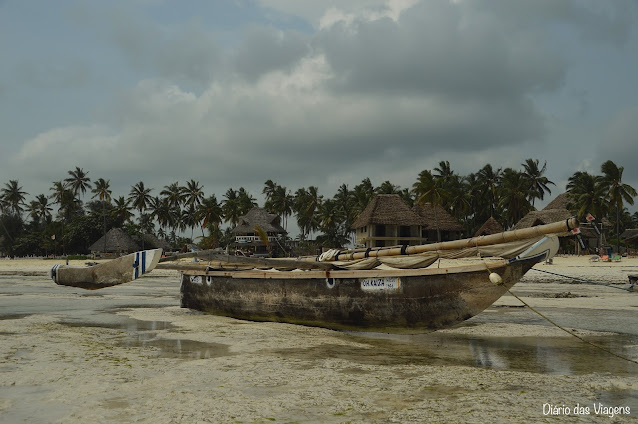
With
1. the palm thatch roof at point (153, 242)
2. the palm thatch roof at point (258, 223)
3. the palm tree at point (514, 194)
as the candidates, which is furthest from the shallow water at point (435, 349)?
the palm thatch roof at point (153, 242)

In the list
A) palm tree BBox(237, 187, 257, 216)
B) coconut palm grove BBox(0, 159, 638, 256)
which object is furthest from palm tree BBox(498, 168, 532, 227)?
palm tree BBox(237, 187, 257, 216)

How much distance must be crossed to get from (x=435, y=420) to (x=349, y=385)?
1.45 m

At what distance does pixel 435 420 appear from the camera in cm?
486

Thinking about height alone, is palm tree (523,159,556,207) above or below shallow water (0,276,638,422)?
above

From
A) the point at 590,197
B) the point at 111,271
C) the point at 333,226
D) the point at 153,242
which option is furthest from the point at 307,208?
the point at 111,271

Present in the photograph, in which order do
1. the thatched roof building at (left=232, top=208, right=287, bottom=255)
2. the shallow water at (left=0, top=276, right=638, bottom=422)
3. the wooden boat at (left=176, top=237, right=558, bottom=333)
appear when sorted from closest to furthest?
the shallow water at (left=0, top=276, right=638, bottom=422) < the wooden boat at (left=176, top=237, right=558, bottom=333) < the thatched roof building at (left=232, top=208, right=287, bottom=255)

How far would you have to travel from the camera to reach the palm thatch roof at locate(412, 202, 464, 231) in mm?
52188

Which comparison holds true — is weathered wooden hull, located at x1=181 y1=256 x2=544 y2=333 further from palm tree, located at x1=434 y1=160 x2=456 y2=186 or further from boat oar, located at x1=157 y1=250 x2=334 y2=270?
palm tree, located at x1=434 y1=160 x2=456 y2=186

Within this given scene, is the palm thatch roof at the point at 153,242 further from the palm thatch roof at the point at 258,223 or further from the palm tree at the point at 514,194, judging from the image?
the palm tree at the point at 514,194

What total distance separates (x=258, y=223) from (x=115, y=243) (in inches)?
656

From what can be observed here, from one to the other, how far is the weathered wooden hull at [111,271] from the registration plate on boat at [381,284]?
4.41 meters

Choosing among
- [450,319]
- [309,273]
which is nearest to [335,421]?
[450,319]

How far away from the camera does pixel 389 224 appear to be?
4862cm

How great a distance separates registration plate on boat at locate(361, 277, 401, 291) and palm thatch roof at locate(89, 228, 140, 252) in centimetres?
5521
